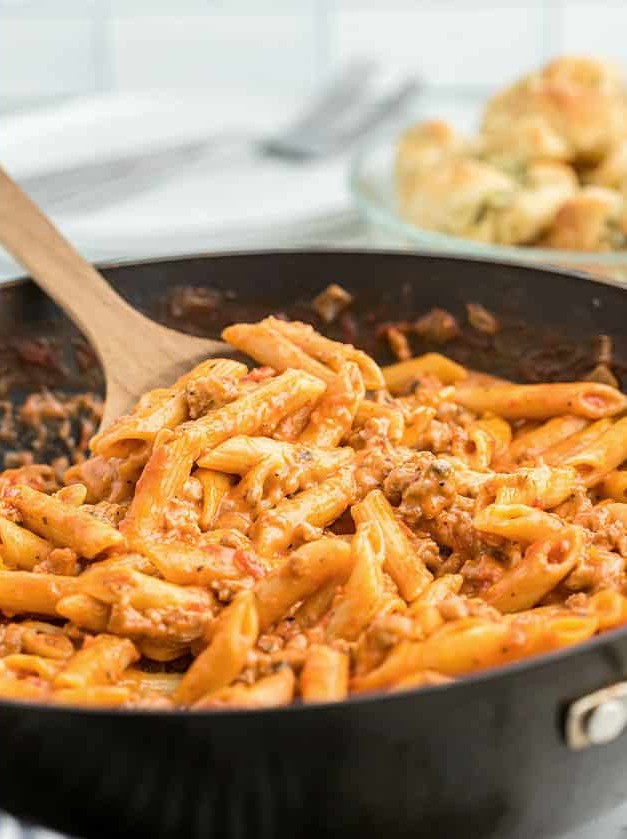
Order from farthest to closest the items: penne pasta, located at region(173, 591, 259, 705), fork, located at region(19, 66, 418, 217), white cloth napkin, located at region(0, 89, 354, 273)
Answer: fork, located at region(19, 66, 418, 217)
white cloth napkin, located at region(0, 89, 354, 273)
penne pasta, located at region(173, 591, 259, 705)

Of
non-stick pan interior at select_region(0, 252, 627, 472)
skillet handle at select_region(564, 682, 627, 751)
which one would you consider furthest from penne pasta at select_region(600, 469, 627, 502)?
skillet handle at select_region(564, 682, 627, 751)

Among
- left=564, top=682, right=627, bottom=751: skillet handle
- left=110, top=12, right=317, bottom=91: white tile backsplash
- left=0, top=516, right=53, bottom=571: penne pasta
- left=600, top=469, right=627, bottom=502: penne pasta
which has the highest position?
left=564, top=682, right=627, bottom=751: skillet handle

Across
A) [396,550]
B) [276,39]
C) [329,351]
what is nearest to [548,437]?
[329,351]

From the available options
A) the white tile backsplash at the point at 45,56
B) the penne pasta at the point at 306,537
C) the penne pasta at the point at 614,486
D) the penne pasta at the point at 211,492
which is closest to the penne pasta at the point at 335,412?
the penne pasta at the point at 306,537

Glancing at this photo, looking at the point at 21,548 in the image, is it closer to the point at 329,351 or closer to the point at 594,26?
the point at 329,351

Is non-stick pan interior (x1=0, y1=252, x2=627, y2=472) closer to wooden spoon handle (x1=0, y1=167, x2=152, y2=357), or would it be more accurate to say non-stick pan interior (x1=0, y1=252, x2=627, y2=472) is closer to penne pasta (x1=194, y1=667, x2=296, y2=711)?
wooden spoon handle (x1=0, y1=167, x2=152, y2=357)

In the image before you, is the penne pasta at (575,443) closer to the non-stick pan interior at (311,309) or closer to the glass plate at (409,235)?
the non-stick pan interior at (311,309)

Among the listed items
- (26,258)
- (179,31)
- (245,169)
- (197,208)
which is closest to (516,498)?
(26,258)
